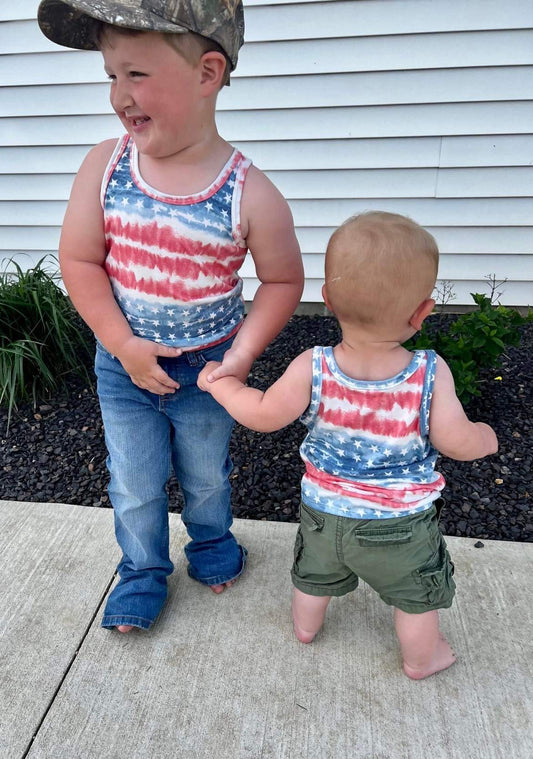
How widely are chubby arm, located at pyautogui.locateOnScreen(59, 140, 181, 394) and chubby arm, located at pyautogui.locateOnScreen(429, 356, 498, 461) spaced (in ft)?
2.15

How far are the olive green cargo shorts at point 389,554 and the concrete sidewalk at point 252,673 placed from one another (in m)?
0.31

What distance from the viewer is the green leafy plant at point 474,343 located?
279 cm

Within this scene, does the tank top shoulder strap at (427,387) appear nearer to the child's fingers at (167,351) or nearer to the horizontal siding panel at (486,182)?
the child's fingers at (167,351)

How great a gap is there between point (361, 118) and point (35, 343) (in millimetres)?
2032

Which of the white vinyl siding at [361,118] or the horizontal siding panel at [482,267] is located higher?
the white vinyl siding at [361,118]

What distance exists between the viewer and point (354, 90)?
3.37 meters

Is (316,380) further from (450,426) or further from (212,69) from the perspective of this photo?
(212,69)

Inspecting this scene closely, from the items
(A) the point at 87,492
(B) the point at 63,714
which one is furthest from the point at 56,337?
(B) the point at 63,714

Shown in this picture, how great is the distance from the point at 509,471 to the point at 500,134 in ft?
6.03

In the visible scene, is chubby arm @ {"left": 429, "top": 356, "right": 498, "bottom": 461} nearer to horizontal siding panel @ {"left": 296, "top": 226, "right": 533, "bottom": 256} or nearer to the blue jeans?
the blue jeans

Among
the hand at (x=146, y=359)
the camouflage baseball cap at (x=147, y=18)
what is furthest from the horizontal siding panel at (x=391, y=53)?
the hand at (x=146, y=359)

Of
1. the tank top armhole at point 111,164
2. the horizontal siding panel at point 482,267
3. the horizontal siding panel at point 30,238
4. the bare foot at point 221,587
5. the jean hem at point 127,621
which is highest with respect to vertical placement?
the tank top armhole at point 111,164

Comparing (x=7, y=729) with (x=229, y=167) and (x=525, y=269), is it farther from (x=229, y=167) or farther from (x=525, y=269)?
(x=525, y=269)

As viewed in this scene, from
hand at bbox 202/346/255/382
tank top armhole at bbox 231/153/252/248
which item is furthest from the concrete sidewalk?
tank top armhole at bbox 231/153/252/248
